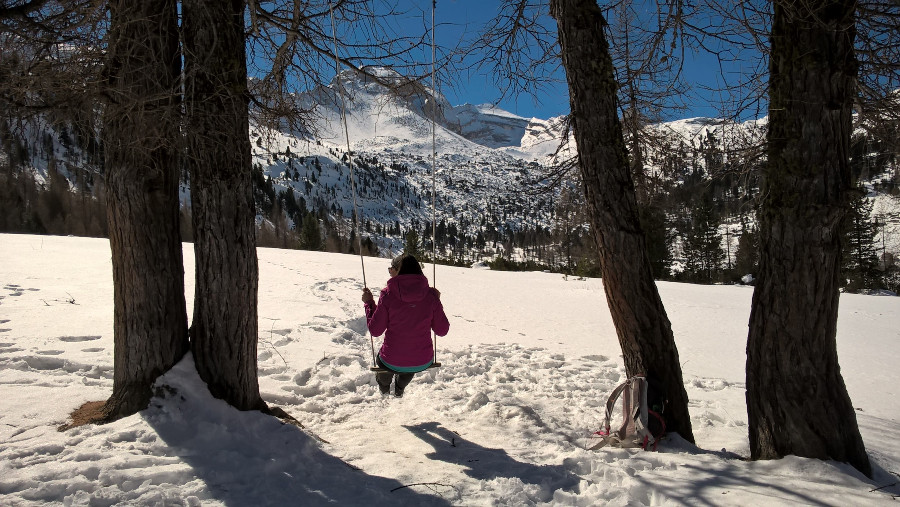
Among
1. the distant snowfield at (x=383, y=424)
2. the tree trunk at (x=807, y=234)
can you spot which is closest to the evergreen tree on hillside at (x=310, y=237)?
the distant snowfield at (x=383, y=424)

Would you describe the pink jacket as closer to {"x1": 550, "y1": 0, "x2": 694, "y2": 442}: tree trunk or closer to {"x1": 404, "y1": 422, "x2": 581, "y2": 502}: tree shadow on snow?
{"x1": 404, "y1": 422, "x2": 581, "y2": 502}: tree shadow on snow

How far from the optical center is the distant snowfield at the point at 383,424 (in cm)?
282

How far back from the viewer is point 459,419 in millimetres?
4988

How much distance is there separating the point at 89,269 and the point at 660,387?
12153mm

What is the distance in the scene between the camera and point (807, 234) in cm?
337

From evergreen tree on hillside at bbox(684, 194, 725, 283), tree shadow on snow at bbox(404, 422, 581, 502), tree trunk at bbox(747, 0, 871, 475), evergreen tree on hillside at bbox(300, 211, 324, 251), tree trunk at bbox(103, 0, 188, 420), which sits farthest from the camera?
evergreen tree on hillside at bbox(684, 194, 725, 283)

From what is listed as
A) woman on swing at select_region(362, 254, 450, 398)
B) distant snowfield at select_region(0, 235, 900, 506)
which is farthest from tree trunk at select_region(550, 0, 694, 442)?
woman on swing at select_region(362, 254, 450, 398)

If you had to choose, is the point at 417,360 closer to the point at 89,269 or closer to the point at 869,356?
the point at 869,356

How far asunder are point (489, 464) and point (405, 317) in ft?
5.16

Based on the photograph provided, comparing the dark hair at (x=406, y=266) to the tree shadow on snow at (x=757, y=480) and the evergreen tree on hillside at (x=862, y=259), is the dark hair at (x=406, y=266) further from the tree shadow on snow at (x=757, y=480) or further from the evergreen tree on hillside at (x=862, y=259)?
the evergreen tree on hillside at (x=862, y=259)

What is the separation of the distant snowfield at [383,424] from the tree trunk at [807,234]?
0.32 metres

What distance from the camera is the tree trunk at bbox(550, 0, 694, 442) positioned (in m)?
4.14

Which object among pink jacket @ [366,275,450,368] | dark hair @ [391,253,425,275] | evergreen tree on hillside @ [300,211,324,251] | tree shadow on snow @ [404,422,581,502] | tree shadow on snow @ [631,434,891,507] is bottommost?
tree shadow on snow @ [404,422,581,502]

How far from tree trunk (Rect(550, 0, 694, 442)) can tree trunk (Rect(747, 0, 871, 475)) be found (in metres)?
0.83
